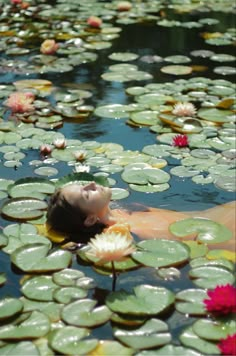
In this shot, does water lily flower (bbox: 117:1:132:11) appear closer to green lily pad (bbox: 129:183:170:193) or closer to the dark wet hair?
green lily pad (bbox: 129:183:170:193)

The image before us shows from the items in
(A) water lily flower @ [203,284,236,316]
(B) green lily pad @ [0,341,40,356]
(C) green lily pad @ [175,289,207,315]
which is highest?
(A) water lily flower @ [203,284,236,316]

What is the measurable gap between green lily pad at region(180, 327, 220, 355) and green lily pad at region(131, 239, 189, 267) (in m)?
0.27

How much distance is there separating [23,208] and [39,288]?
0.41m

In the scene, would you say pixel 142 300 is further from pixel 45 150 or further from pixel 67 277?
pixel 45 150

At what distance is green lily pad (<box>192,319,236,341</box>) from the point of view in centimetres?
153

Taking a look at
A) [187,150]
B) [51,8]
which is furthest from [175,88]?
[51,8]

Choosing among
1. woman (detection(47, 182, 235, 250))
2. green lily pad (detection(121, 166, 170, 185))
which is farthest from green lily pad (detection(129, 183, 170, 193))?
woman (detection(47, 182, 235, 250))

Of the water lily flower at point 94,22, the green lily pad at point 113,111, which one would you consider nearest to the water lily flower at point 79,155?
the green lily pad at point 113,111

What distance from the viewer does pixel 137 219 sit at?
6.70 ft

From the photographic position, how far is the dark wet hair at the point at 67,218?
1.93 meters

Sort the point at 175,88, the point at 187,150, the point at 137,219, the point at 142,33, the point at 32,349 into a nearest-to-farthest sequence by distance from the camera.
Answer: the point at 32,349 → the point at 137,219 → the point at 187,150 → the point at 175,88 → the point at 142,33

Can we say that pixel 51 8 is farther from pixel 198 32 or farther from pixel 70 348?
pixel 70 348

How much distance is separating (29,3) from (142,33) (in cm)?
97

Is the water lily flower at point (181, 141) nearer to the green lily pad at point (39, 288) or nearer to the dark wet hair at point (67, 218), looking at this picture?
the dark wet hair at point (67, 218)
